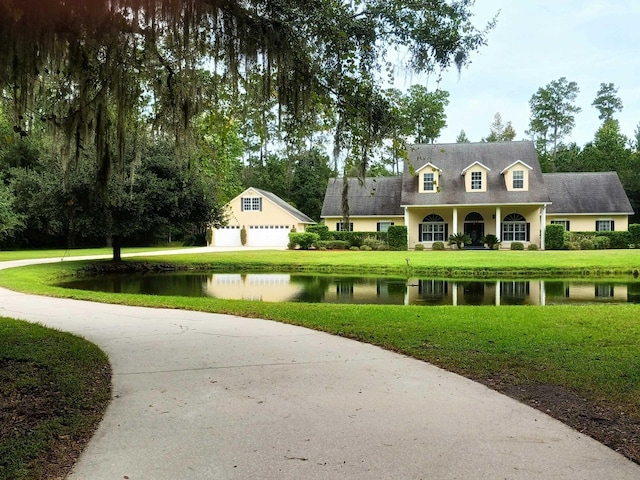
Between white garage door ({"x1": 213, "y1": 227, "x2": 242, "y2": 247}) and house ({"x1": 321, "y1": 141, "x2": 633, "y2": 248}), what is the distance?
741 cm

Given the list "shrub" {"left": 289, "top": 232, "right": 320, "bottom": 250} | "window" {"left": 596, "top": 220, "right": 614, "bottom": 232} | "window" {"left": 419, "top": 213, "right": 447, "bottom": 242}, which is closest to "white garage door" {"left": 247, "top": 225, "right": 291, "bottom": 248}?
"shrub" {"left": 289, "top": 232, "right": 320, "bottom": 250}

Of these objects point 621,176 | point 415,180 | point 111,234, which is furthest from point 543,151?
point 111,234

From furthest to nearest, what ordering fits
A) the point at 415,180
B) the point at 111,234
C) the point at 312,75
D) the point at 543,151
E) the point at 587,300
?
1. the point at 543,151
2. the point at 415,180
3. the point at 111,234
4. the point at 587,300
5. the point at 312,75

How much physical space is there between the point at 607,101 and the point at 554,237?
119ft

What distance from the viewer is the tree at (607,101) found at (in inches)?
2169

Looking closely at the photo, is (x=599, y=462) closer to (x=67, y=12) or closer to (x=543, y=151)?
(x=67, y=12)

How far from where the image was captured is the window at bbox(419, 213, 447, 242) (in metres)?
32.1

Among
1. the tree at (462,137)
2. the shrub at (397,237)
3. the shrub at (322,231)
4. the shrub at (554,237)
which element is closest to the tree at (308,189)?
the shrub at (322,231)

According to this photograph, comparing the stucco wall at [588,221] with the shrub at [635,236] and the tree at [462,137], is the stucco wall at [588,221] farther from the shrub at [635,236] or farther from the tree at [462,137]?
the tree at [462,137]

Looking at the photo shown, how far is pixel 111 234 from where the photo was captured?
19.4 m

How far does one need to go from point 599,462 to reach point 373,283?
13.6m

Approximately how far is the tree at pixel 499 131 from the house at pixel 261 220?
3142 centimetres

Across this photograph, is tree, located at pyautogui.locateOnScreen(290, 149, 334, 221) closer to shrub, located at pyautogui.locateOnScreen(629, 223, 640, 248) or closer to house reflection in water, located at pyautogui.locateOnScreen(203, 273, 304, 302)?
shrub, located at pyautogui.locateOnScreen(629, 223, 640, 248)

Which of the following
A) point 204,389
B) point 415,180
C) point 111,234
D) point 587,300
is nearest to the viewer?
point 204,389
